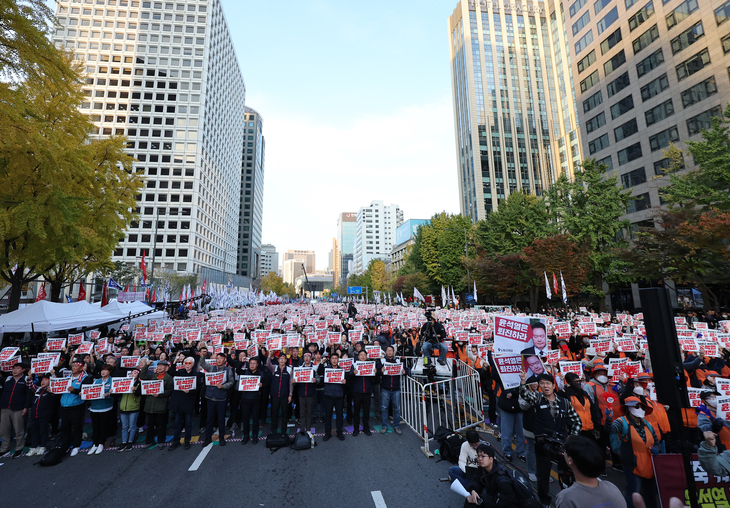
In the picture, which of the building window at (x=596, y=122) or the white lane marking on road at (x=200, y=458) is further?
the building window at (x=596, y=122)

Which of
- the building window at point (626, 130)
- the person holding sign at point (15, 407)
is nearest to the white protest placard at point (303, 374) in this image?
the person holding sign at point (15, 407)

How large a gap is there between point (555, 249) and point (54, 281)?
36483 mm

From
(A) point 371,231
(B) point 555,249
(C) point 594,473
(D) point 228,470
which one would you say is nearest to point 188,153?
(B) point 555,249

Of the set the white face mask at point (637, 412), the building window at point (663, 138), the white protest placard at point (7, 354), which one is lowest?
the white face mask at point (637, 412)

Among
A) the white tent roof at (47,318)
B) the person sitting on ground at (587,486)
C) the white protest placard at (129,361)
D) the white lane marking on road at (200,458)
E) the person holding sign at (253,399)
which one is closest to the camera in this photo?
the person sitting on ground at (587,486)

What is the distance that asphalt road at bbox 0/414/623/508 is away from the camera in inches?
220

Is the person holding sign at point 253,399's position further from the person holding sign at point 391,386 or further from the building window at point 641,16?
the building window at point 641,16

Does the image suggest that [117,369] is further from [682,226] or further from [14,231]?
[682,226]

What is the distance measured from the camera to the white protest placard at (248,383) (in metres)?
8.13

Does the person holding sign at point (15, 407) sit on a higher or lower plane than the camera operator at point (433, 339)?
lower

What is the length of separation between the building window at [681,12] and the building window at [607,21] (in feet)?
23.9

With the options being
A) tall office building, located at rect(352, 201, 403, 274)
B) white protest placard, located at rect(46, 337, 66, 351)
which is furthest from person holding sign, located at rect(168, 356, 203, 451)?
tall office building, located at rect(352, 201, 403, 274)

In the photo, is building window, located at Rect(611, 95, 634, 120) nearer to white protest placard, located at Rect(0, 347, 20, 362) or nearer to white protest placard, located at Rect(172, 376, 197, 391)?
white protest placard, located at Rect(172, 376, 197, 391)

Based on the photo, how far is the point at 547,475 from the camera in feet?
17.8
